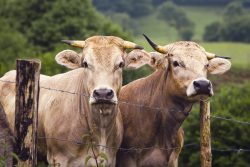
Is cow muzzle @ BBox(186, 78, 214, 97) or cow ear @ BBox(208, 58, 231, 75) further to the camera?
cow ear @ BBox(208, 58, 231, 75)

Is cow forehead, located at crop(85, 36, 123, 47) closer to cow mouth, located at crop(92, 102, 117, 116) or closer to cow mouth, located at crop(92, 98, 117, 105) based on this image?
cow mouth, located at crop(92, 102, 117, 116)

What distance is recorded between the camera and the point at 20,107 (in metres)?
8.51

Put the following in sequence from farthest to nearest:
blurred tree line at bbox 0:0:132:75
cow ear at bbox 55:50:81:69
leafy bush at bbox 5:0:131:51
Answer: leafy bush at bbox 5:0:131:51
blurred tree line at bbox 0:0:132:75
cow ear at bbox 55:50:81:69

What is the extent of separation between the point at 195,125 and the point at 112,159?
16.9m

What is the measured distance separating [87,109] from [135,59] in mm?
998

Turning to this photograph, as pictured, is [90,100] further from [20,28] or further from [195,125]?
[20,28]

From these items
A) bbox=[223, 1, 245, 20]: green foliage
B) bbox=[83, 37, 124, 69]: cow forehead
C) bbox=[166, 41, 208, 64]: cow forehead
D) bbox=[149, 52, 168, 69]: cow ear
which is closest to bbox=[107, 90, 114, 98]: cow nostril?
bbox=[83, 37, 124, 69]: cow forehead

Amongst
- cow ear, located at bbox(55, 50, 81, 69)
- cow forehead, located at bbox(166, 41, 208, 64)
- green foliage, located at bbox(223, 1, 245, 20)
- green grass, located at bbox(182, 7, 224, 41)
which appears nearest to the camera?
cow ear, located at bbox(55, 50, 81, 69)

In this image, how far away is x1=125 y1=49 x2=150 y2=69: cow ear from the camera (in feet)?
34.7

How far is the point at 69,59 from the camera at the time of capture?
1050cm

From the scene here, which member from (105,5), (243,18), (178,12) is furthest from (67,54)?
(105,5)

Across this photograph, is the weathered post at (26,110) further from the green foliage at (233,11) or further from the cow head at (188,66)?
the green foliage at (233,11)

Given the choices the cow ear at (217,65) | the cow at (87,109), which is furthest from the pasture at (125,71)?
the cow at (87,109)

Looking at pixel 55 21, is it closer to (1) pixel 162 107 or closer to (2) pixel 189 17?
(1) pixel 162 107
